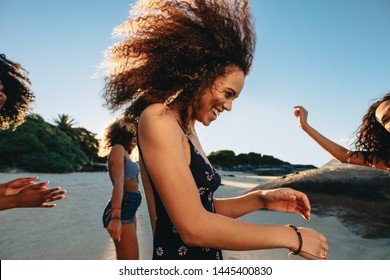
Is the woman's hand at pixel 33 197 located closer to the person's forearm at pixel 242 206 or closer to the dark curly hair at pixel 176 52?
the dark curly hair at pixel 176 52

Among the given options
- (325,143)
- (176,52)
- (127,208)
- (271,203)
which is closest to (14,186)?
(127,208)

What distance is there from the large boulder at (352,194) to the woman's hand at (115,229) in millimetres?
4810

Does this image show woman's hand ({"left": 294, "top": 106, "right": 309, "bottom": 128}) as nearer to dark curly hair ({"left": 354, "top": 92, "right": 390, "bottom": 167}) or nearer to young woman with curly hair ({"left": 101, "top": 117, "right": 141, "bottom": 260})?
dark curly hair ({"left": 354, "top": 92, "right": 390, "bottom": 167})

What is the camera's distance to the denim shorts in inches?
114

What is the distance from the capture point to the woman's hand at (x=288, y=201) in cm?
152

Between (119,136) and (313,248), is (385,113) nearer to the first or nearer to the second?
(313,248)

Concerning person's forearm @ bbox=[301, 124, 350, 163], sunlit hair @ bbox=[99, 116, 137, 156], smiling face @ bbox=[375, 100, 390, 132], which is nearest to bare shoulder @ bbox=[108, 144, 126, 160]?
sunlit hair @ bbox=[99, 116, 137, 156]

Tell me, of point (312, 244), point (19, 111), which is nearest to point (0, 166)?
point (19, 111)

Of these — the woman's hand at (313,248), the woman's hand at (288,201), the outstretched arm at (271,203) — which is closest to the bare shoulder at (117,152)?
the outstretched arm at (271,203)

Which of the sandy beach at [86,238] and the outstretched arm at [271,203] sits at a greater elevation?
the outstretched arm at [271,203]

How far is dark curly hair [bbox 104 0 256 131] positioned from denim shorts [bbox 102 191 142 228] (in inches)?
62.0

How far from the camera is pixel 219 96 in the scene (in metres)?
1.51
